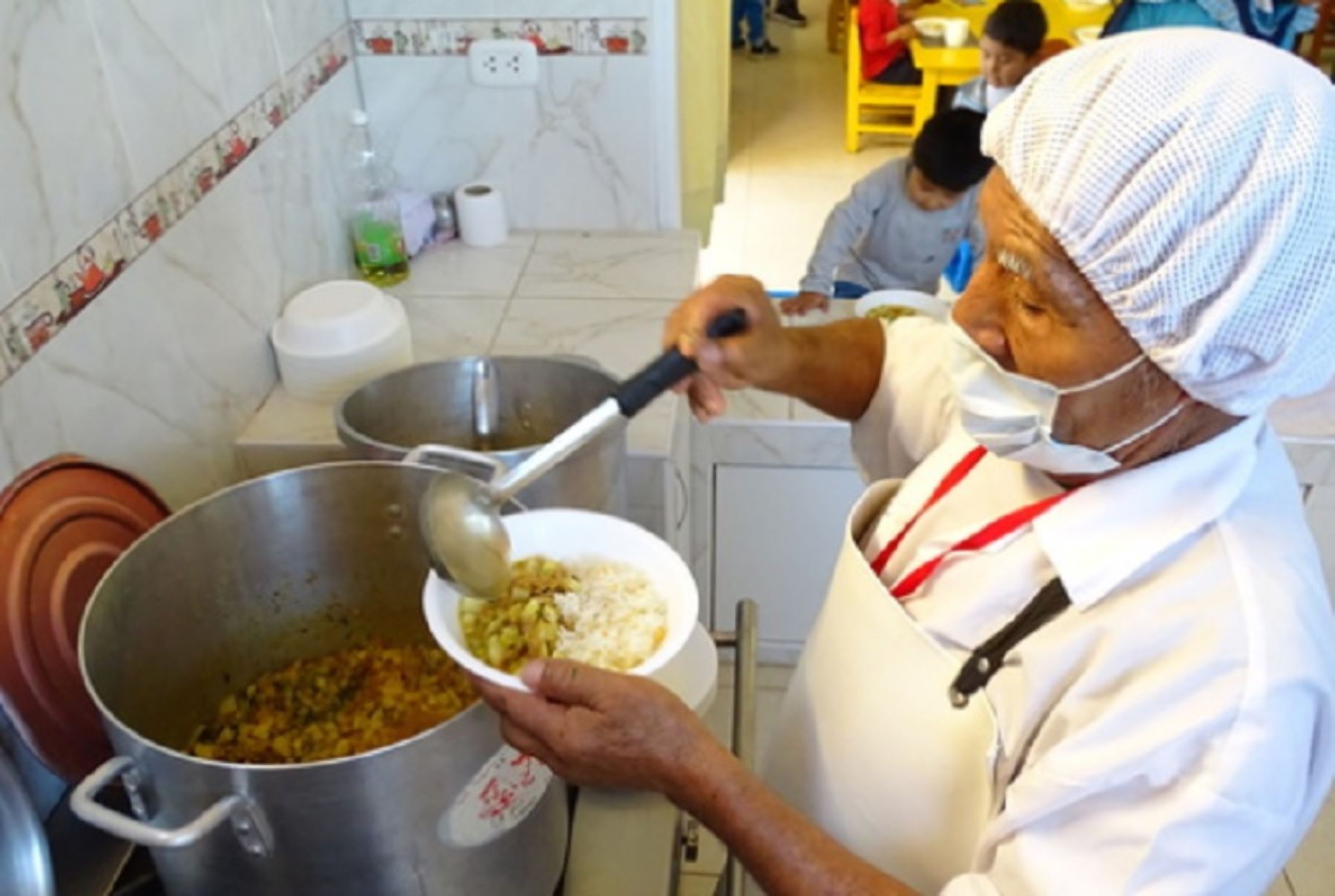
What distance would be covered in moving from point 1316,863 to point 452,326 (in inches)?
63.3

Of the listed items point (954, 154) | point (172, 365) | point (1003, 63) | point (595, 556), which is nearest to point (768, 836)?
point (595, 556)

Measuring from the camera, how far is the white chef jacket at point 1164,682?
62 centimetres

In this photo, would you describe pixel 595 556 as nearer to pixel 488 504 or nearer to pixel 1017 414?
Result: pixel 488 504

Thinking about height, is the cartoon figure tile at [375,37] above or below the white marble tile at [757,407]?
above

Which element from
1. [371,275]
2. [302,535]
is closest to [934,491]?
[302,535]

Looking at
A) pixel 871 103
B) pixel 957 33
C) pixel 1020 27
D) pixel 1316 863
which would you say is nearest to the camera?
pixel 1316 863

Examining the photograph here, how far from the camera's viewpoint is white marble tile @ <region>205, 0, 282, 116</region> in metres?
1.23

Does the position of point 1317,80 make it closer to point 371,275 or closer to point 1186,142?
point 1186,142

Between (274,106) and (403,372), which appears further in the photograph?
(274,106)

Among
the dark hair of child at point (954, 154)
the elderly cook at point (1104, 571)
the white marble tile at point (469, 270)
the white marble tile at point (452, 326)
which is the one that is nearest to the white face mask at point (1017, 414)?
the elderly cook at point (1104, 571)

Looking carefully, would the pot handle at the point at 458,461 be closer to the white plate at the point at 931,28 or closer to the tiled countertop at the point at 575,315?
the tiled countertop at the point at 575,315

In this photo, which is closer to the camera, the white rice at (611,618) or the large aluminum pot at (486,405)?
the white rice at (611,618)

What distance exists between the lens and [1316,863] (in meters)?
1.74

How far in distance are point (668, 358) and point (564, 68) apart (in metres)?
0.96
